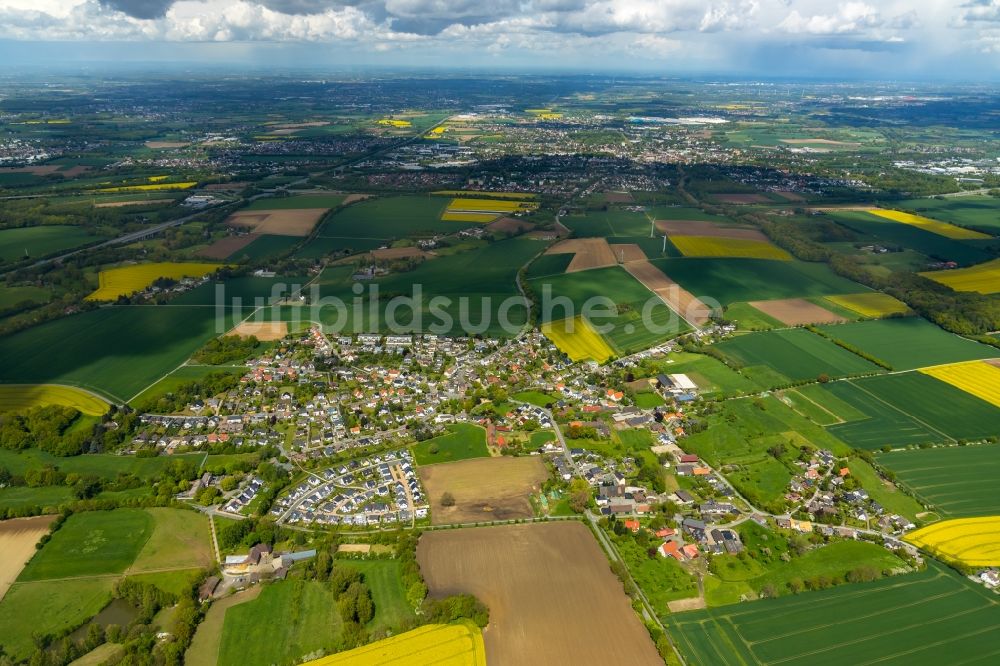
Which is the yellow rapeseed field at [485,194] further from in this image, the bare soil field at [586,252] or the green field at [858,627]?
the green field at [858,627]

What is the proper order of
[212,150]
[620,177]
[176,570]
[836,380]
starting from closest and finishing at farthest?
1. [176,570]
2. [836,380]
3. [620,177]
4. [212,150]

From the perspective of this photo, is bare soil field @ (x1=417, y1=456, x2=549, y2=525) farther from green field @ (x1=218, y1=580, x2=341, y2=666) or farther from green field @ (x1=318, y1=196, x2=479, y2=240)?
green field @ (x1=318, y1=196, x2=479, y2=240)

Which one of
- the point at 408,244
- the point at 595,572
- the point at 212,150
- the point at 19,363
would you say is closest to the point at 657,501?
the point at 595,572

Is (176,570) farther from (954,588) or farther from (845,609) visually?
(954,588)

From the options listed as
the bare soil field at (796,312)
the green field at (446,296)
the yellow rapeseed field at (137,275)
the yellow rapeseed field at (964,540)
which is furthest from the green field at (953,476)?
the yellow rapeseed field at (137,275)

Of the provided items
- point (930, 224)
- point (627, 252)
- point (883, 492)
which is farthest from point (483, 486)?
point (930, 224)

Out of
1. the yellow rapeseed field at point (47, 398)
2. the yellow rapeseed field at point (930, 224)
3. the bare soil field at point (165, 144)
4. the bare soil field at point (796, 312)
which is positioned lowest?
the yellow rapeseed field at point (47, 398)

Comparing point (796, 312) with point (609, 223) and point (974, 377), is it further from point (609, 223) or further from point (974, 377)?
point (609, 223)
